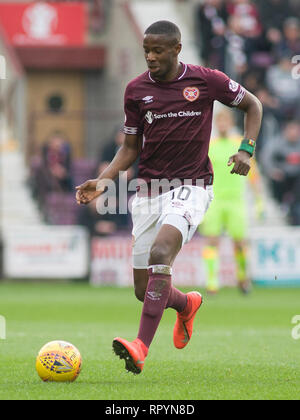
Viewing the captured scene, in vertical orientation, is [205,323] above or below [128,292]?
above

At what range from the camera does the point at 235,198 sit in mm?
14820

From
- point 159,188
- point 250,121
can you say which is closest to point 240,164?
point 250,121

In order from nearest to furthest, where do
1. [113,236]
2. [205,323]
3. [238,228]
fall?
[205,323] → [238,228] → [113,236]

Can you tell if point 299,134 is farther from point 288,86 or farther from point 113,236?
point 113,236

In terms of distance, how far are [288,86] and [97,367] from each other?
12738mm

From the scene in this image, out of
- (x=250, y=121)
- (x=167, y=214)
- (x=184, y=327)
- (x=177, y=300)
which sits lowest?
(x=184, y=327)

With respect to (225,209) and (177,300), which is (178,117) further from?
(225,209)

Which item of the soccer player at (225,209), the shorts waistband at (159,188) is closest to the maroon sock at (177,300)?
the shorts waistband at (159,188)

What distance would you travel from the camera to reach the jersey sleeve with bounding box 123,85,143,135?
7.37 m

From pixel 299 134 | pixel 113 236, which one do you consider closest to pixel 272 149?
pixel 299 134

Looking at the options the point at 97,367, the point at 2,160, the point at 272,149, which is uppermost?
the point at 97,367

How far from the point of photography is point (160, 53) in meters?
7.03

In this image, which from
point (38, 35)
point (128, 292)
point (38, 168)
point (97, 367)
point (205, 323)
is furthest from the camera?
point (38, 35)

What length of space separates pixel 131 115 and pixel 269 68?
1269cm
